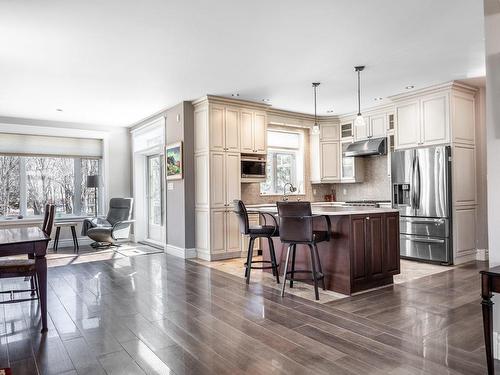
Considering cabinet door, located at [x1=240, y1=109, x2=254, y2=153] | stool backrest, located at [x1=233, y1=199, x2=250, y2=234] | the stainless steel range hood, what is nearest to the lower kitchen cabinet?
stool backrest, located at [x1=233, y1=199, x2=250, y2=234]

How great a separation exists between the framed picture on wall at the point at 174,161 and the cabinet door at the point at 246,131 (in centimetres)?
111

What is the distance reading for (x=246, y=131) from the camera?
6406mm

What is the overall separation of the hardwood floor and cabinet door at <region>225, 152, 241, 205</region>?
6.75ft

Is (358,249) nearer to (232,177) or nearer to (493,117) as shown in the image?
(493,117)

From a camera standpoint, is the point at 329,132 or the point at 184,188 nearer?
the point at 184,188

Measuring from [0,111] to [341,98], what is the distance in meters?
6.28

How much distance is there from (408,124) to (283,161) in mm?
2590

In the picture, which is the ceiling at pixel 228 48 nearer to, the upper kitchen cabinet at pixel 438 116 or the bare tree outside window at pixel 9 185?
the upper kitchen cabinet at pixel 438 116

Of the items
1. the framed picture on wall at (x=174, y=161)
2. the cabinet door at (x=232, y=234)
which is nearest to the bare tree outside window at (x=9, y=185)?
the framed picture on wall at (x=174, y=161)

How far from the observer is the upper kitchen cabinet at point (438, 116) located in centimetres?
541

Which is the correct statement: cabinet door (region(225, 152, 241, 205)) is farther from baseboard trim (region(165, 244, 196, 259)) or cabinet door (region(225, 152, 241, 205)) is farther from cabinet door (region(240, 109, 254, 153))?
baseboard trim (region(165, 244, 196, 259))

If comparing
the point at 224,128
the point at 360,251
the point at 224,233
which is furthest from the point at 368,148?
the point at 360,251

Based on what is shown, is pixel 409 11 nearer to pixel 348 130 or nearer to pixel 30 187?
pixel 348 130

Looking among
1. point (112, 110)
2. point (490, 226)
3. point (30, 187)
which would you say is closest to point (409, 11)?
point (490, 226)
